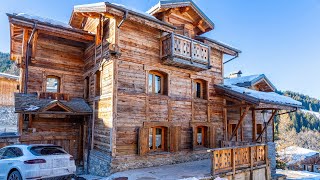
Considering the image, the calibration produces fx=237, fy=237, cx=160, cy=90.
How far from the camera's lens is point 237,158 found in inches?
434

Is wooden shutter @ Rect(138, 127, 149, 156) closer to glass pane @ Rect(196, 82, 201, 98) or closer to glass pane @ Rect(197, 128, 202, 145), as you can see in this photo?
glass pane @ Rect(197, 128, 202, 145)

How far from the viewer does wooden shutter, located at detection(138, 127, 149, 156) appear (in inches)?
446

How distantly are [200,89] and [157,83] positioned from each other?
11.5 feet

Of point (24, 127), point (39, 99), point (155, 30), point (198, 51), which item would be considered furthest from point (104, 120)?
point (198, 51)

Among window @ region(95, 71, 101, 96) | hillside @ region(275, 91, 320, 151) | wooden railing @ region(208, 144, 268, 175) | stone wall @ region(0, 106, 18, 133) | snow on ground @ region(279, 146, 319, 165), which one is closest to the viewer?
wooden railing @ region(208, 144, 268, 175)

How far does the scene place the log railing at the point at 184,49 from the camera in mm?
12234

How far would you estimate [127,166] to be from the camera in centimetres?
1090

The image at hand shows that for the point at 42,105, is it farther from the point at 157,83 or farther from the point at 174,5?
the point at 174,5

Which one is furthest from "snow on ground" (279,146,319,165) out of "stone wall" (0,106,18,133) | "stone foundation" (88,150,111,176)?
"stone wall" (0,106,18,133)

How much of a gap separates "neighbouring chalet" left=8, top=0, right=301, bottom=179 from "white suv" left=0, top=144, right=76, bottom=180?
2.62 m

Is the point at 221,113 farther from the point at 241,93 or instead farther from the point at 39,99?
the point at 39,99

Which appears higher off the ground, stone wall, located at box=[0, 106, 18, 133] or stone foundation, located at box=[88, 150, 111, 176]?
stone wall, located at box=[0, 106, 18, 133]

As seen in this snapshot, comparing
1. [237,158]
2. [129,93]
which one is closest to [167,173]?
[237,158]

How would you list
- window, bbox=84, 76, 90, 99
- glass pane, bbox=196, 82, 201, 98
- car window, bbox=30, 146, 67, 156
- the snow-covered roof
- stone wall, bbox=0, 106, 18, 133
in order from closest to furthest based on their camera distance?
car window, bbox=30, 146, 67, 156
the snow-covered roof
window, bbox=84, 76, 90, 99
glass pane, bbox=196, 82, 201, 98
stone wall, bbox=0, 106, 18, 133
